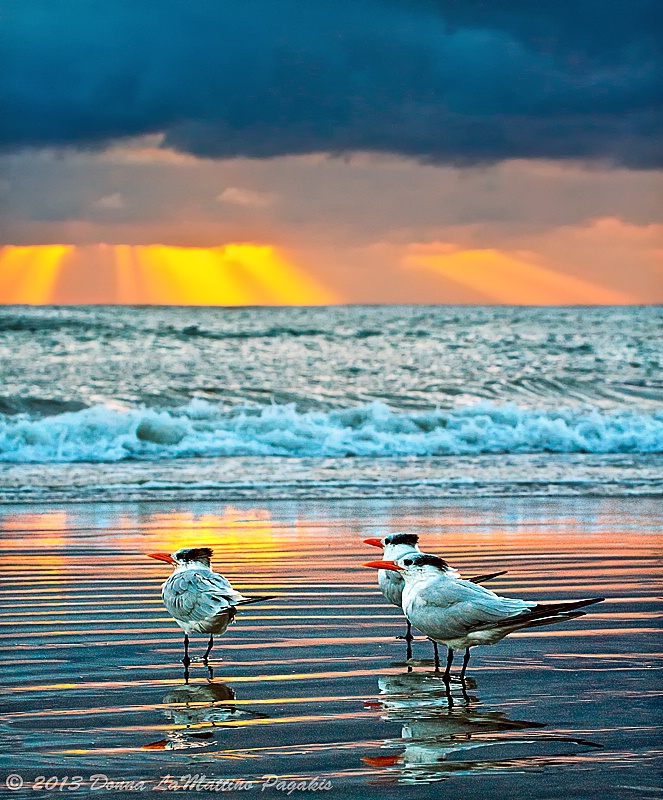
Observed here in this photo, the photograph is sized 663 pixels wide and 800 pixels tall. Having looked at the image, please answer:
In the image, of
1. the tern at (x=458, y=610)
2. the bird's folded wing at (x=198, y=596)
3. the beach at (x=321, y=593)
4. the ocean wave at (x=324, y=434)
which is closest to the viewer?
the beach at (x=321, y=593)

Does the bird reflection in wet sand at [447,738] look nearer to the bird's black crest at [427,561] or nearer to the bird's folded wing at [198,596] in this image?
the bird's black crest at [427,561]

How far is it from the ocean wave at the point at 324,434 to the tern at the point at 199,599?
1471cm

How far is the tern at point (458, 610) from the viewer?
5.52 meters

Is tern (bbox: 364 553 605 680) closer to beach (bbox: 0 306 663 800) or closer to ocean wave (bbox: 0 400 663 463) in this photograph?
beach (bbox: 0 306 663 800)

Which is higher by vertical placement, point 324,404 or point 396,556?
point 324,404

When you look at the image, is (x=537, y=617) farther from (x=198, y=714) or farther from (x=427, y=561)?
(x=198, y=714)

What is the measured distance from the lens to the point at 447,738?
16.5 ft

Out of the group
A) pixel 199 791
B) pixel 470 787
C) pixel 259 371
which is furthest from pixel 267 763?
pixel 259 371

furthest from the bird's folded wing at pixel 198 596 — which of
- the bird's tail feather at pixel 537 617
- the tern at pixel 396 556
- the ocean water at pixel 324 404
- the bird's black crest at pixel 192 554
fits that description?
the ocean water at pixel 324 404

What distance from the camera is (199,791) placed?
4.44 m

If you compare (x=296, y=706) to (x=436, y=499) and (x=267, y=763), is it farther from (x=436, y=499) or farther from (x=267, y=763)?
(x=436, y=499)

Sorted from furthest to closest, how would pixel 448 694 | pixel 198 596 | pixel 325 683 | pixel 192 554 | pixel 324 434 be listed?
pixel 324 434 → pixel 192 554 → pixel 198 596 → pixel 325 683 → pixel 448 694

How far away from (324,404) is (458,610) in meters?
24.9

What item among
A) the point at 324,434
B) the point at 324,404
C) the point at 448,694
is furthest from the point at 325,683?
the point at 324,404
